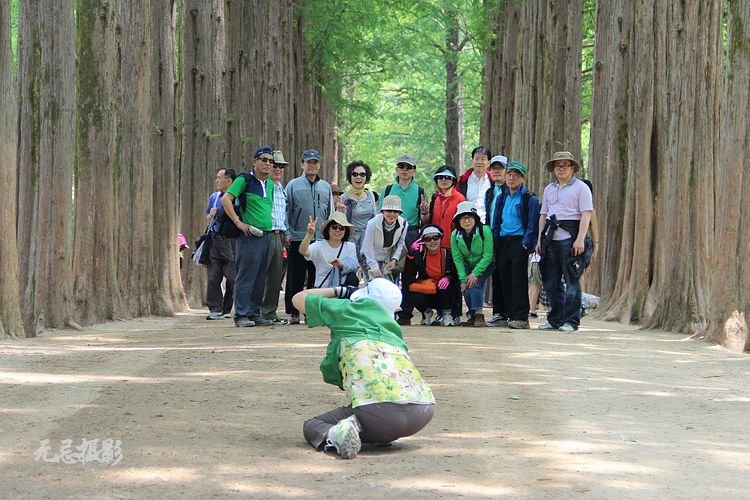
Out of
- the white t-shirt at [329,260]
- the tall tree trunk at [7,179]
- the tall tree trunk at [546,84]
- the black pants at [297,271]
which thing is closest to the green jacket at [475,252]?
the white t-shirt at [329,260]

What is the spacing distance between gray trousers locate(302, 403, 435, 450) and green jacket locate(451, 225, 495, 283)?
7.64m

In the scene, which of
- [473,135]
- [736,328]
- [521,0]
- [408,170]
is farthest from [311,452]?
[473,135]

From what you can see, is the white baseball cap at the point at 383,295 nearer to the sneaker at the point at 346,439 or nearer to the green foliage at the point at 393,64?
the sneaker at the point at 346,439

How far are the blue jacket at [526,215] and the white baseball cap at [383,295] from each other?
288 inches

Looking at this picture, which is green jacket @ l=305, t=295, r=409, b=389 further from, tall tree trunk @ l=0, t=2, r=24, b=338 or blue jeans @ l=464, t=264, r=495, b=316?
blue jeans @ l=464, t=264, r=495, b=316

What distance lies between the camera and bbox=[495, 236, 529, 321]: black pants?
13961 millimetres

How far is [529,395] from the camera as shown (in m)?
8.27

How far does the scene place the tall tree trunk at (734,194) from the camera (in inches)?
452

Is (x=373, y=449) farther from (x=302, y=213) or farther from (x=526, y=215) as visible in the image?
(x=302, y=213)

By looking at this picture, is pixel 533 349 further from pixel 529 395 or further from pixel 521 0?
pixel 521 0

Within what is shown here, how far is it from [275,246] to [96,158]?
2.49 metres

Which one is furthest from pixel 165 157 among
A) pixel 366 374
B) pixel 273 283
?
pixel 366 374

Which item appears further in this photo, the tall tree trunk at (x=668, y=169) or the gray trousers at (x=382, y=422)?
the tall tree trunk at (x=668, y=169)

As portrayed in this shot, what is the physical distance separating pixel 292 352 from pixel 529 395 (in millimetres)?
2875
